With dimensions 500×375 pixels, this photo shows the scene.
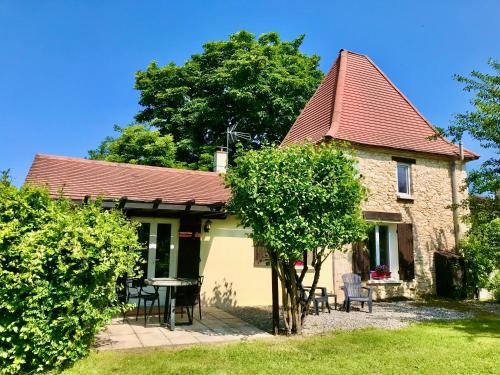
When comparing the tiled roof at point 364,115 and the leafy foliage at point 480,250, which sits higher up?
Result: the tiled roof at point 364,115

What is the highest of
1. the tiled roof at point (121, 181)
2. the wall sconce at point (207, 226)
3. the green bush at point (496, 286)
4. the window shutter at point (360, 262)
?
the tiled roof at point (121, 181)

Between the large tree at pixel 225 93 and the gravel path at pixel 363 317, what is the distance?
12.8 m

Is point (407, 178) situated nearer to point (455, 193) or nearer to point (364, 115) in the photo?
point (455, 193)

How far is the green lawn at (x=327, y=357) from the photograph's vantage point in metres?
5.36

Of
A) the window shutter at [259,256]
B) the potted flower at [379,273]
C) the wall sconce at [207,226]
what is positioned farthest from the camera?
the potted flower at [379,273]

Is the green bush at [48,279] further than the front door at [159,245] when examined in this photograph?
No

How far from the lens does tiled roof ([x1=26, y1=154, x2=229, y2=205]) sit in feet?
33.1

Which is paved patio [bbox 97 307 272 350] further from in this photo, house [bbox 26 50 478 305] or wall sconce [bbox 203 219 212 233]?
wall sconce [bbox 203 219 212 233]

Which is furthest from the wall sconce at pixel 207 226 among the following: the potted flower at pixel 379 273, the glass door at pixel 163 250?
the potted flower at pixel 379 273

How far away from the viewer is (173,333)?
7359 millimetres

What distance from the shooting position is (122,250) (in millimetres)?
5742

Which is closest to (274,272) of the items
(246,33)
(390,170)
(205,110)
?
(390,170)

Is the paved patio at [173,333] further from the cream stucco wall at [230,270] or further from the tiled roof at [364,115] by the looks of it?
the tiled roof at [364,115]

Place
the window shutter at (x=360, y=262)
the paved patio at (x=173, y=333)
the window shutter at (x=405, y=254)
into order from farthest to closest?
the window shutter at (x=405, y=254)
the window shutter at (x=360, y=262)
the paved patio at (x=173, y=333)
